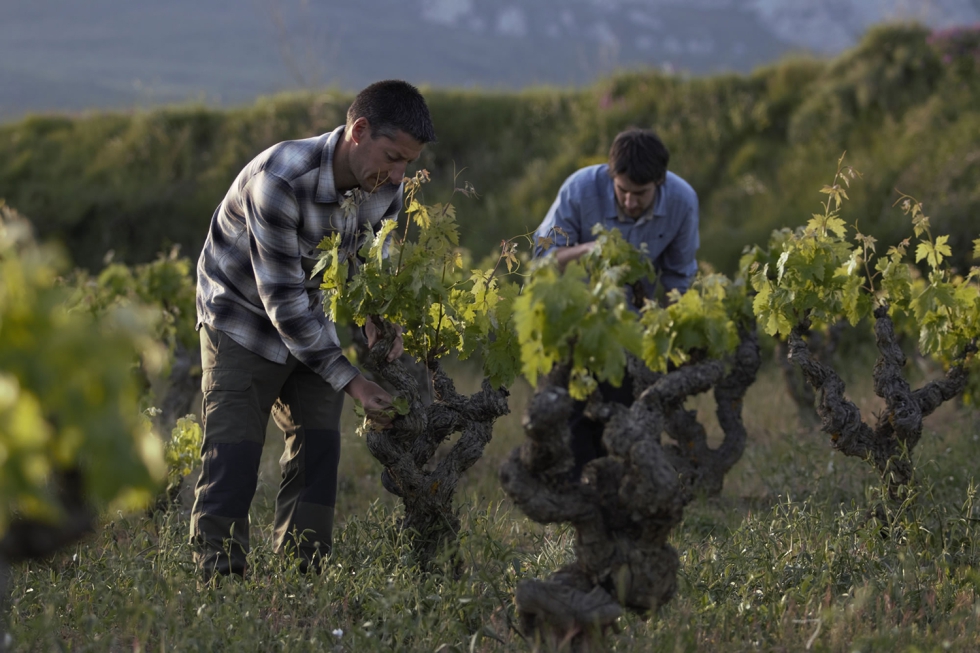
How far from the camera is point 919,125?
1255 centimetres

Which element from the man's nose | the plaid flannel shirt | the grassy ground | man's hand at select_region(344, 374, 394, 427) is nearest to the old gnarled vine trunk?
the grassy ground

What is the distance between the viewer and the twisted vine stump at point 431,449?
3.88 m

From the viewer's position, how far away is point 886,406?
14.6ft

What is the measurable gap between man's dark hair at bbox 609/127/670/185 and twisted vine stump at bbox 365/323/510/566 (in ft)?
5.32

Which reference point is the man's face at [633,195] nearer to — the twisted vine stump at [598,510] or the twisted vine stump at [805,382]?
the twisted vine stump at [598,510]

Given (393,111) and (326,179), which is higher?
(393,111)

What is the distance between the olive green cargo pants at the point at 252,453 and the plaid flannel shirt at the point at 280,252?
5.1 inches

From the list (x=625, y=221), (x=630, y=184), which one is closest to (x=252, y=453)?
(x=630, y=184)

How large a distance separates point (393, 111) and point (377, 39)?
77.9 m

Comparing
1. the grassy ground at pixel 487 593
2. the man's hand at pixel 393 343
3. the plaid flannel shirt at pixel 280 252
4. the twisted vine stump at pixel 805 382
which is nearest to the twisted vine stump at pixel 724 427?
the grassy ground at pixel 487 593

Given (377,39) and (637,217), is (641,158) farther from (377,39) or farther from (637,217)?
(377,39)

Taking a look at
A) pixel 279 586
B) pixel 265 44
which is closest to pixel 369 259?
pixel 279 586

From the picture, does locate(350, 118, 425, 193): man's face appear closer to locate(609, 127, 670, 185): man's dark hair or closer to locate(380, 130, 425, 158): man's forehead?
locate(380, 130, 425, 158): man's forehead

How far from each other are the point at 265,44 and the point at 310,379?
78.2 metres
